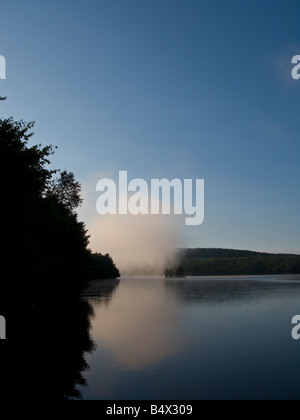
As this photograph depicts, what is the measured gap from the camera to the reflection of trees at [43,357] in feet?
51.2

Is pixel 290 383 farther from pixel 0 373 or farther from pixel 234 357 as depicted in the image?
pixel 0 373

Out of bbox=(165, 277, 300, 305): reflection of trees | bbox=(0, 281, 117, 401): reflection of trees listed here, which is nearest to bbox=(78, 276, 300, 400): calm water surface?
bbox=(0, 281, 117, 401): reflection of trees

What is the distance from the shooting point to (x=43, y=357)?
2125 cm

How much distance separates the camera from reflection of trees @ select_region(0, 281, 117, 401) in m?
15.6

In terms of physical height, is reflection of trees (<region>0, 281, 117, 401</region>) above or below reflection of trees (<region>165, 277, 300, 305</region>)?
above

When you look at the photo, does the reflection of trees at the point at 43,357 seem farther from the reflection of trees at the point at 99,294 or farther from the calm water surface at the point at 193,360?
the reflection of trees at the point at 99,294

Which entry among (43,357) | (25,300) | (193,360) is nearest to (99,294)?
(25,300)

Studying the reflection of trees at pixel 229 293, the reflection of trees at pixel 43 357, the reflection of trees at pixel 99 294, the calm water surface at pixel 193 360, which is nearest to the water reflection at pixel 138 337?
the calm water surface at pixel 193 360

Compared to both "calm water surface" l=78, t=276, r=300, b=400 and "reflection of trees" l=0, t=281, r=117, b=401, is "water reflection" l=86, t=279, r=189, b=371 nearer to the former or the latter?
"calm water surface" l=78, t=276, r=300, b=400

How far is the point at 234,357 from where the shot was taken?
21.3 m

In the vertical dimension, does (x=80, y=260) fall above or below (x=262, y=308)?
above

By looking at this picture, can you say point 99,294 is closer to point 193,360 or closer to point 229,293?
point 229,293
